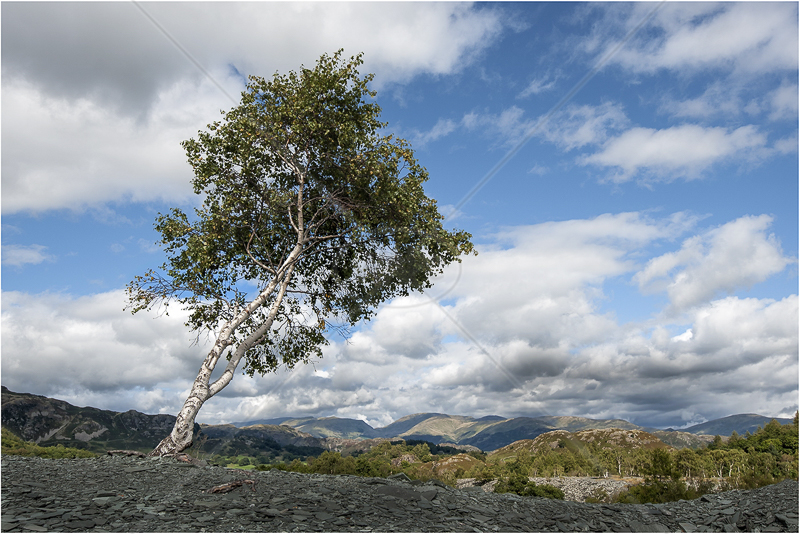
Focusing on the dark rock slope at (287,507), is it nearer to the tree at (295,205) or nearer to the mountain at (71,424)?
the tree at (295,205)

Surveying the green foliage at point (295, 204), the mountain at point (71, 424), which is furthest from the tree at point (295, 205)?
the mountain at point (71, 424)

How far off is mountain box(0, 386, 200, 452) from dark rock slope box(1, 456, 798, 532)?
156 metres

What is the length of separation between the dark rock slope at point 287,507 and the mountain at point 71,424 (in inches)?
6160

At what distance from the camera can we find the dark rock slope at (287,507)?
29.2ft

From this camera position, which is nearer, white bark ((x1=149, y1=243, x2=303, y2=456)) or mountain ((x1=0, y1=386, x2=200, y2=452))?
white bark ((x1=149, y1=243, x2=303, y2=456))

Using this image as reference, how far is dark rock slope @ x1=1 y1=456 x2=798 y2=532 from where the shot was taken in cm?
890

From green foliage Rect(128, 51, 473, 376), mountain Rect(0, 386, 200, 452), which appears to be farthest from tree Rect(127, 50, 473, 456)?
mountain Rect(0, 386, 200, 452)

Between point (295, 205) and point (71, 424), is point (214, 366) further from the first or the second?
point (71, 424)

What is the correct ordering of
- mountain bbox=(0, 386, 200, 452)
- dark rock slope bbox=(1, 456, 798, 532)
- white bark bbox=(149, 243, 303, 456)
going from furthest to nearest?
mountain bbox=(0, 386, 200, 452) < white bark bbox=(149, 243, 303, 456) < dark rock slope bbox=(1, 456, 798, 532)

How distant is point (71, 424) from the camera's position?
164 metres

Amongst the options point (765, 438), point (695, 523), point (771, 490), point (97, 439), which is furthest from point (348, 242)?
point (97, 439)

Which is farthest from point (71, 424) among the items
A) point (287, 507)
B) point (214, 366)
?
point (287, 507)

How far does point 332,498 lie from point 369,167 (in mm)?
13824

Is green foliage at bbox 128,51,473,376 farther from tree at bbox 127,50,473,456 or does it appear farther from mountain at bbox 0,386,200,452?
mountain at bbox 0,386,200,452
